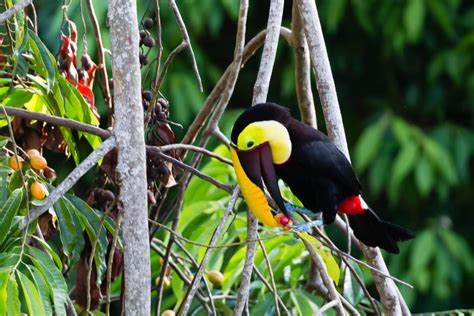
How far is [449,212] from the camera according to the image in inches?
189

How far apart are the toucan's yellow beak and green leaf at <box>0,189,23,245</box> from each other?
0.32m

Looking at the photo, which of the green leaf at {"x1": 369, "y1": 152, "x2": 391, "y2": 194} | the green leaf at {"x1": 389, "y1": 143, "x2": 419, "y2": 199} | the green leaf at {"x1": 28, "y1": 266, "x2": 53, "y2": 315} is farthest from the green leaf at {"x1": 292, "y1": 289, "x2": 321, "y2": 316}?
the green leaf at {"x1": 369, "y1": 152, "x2": 391, "y2": 194}

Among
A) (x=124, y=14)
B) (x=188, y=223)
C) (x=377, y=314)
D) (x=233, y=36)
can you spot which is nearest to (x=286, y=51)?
(x=233, y=36)

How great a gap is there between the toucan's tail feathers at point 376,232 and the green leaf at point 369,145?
2.36 meters

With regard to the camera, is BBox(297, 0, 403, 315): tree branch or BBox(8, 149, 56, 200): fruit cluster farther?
BBox(297, 0, 403, 315): tree branch

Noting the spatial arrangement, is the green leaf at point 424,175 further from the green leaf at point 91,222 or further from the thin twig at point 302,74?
the green leaf at point 91,222

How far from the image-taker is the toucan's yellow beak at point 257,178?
1464 mm

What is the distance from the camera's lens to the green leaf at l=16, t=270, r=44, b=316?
137 cm

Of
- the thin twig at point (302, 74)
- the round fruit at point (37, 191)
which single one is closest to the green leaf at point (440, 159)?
the thin twig at point (302, 74)

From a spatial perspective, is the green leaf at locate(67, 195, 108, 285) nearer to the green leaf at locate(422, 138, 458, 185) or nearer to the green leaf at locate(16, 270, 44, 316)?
the green leaf at locate(16, 270, 44, 316)

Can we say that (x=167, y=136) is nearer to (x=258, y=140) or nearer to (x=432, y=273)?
(x=258, y=140)

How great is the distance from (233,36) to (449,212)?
1326 mm

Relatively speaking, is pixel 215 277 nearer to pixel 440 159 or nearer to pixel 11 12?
pixel 11 12

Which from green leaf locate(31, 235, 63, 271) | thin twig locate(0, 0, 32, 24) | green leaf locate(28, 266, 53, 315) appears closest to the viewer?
thin twig locate(0, 0, 32, 24)
